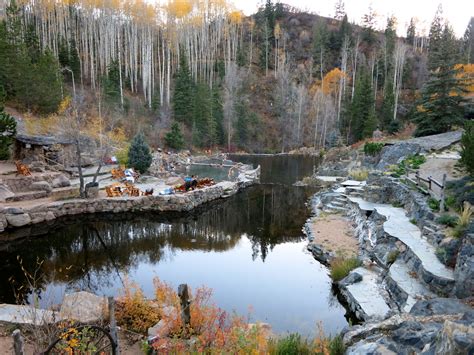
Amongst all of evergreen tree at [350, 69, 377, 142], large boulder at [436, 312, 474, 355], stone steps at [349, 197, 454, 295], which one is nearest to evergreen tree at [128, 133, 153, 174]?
stone steps at [349, 197, 454, 295]

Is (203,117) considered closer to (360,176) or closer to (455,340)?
(360,176)

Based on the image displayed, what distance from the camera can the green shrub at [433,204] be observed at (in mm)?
9758

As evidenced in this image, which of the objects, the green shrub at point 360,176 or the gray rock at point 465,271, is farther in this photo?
the green shrub at point 360,176

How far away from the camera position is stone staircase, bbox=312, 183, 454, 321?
7.04 metres

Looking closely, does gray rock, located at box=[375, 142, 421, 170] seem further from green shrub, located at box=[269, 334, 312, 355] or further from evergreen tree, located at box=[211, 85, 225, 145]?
evergreen tree, located at box=[211, 85, 225, 145]

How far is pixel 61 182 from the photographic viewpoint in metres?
16.4

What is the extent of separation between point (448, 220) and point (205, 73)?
39.1 m

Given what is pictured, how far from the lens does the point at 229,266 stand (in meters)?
10.4

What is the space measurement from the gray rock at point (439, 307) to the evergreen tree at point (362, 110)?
32.3 metres

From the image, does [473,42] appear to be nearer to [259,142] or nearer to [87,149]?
[259,142]

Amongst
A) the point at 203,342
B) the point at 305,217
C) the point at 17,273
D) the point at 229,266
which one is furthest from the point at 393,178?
the point at 17,273

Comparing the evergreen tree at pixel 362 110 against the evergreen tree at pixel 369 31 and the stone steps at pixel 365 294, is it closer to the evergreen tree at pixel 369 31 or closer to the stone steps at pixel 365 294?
the evergreen tree at pixel 369 31

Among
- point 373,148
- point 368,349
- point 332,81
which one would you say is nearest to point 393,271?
point 368,349

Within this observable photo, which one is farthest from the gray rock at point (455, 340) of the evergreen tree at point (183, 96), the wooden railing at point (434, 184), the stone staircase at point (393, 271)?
the evergreen tree at point (183, 96)
